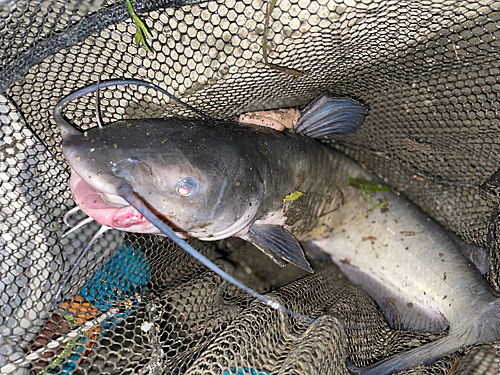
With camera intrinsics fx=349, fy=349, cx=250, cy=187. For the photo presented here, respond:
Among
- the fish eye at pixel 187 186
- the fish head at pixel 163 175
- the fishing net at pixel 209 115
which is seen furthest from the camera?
the fishing net at pixel 209 115

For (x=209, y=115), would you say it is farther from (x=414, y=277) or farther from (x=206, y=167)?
(x=414, y=277)

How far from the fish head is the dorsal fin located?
62 centimetres

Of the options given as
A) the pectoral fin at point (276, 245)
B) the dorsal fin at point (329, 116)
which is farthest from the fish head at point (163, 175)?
the dorsal fin at point (329, 116)

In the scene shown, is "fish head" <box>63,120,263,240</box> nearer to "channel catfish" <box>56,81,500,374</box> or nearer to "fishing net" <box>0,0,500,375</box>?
"channel catfish" <box>56,81,500,374</box>

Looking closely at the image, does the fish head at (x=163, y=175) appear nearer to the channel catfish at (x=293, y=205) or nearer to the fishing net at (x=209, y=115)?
the channel catfish at (x=293, y=205)

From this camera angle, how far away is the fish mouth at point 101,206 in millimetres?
1392

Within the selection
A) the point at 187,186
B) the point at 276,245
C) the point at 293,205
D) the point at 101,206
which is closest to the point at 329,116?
the point at 293,205

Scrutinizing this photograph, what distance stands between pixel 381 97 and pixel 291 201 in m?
0.85

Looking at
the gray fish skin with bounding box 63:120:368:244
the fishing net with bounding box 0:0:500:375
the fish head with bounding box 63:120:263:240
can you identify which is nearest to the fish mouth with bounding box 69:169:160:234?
the fish head with bounding box 63:120:263:240

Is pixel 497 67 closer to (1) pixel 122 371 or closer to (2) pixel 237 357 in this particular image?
(2) pixel 237 357

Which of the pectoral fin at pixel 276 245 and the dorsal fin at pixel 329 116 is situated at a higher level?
the dorsal fin at pixel 329 116

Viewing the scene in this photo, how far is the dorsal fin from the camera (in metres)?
2.06

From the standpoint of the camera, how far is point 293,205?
7.18 ft

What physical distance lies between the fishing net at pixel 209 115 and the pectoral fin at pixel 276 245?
0.22m
